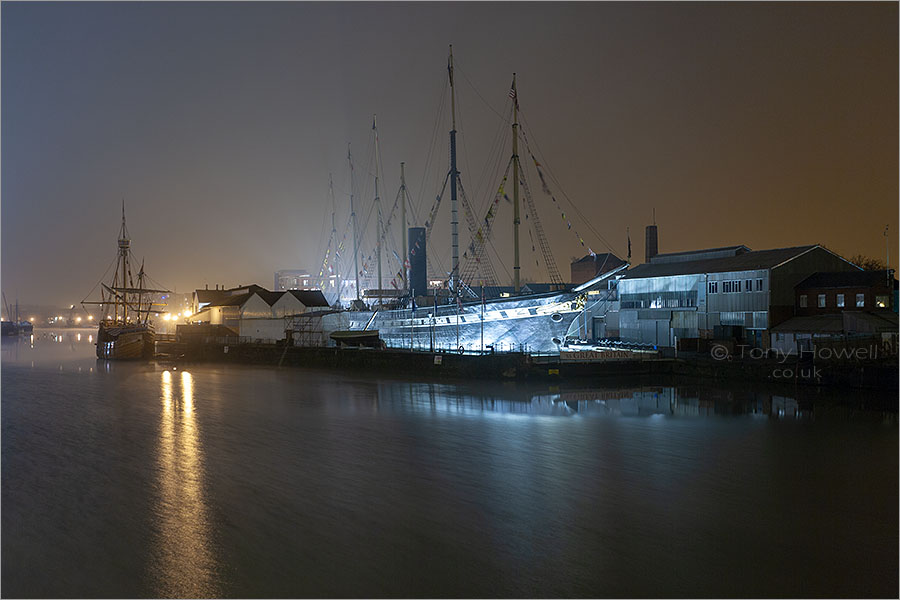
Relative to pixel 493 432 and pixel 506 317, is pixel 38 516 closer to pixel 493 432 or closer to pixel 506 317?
pixel 493 432

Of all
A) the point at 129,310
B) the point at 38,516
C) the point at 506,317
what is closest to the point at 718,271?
the point at 506,317

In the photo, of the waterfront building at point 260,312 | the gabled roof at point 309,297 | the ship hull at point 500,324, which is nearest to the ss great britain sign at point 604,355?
the ship hull at point 500,324

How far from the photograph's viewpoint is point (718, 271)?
37.2 m

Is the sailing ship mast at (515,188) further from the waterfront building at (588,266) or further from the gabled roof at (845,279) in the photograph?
the waterfront building at (588,266)

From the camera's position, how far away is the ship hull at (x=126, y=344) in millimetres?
62750

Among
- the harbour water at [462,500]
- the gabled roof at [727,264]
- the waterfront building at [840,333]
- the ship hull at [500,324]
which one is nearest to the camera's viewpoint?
the harbour water at [462,500]

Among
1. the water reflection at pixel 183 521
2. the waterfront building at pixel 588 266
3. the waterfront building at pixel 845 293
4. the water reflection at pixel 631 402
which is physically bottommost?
the water reflection at pixel 183 521

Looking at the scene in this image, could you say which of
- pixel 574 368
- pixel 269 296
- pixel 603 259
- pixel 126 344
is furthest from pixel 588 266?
pixel 126 344

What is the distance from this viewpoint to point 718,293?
3694 cm

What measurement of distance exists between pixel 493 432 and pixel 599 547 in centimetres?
1084

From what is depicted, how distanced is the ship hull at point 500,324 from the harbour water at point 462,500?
43.7ft

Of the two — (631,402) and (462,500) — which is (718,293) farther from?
(462,500)

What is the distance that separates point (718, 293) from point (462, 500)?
27.2 metres

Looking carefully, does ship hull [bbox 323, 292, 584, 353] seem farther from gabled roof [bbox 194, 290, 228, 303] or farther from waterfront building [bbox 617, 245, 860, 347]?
gabled roof [bbox 194, 290, 228, 303]
